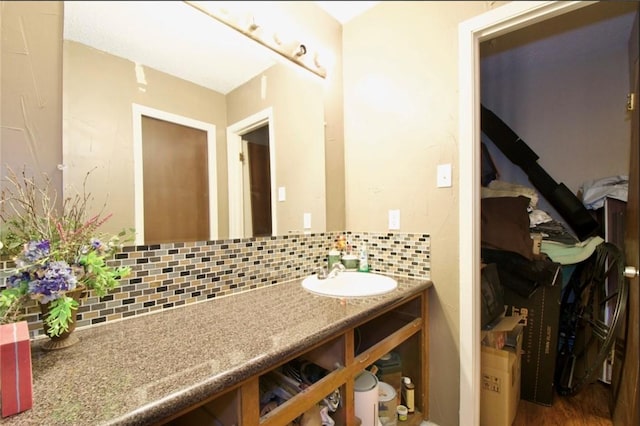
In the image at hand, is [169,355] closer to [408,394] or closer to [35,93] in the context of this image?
[35,93]

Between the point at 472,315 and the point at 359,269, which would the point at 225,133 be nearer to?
the point at 359,269

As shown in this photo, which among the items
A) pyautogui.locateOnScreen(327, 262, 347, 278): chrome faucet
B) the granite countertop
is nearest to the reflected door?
the granite countertop

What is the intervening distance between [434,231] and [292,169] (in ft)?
2.54

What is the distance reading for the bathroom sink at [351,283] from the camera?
1215 mm

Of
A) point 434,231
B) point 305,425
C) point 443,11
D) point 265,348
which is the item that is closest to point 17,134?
point 265,348

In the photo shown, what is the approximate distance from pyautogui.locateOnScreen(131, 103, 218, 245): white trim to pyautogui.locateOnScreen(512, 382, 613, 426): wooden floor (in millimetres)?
1906

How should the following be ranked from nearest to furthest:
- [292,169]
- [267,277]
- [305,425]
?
[305,425]
[267,277]
[292,169]

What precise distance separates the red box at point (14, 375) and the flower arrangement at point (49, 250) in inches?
5.6

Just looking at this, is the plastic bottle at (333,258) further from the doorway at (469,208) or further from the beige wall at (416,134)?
the doorway at (469,208)

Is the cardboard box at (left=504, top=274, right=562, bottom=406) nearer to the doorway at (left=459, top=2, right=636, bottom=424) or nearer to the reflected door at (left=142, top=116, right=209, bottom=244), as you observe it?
the doorway at (left=459, top=2, right=636, bottom=424)

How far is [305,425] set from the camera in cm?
83

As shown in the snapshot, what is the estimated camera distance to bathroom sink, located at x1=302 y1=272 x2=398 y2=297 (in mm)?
1215

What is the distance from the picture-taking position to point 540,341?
1641 mm

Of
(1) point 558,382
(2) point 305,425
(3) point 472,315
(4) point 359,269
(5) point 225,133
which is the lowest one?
(1) point 558,382
